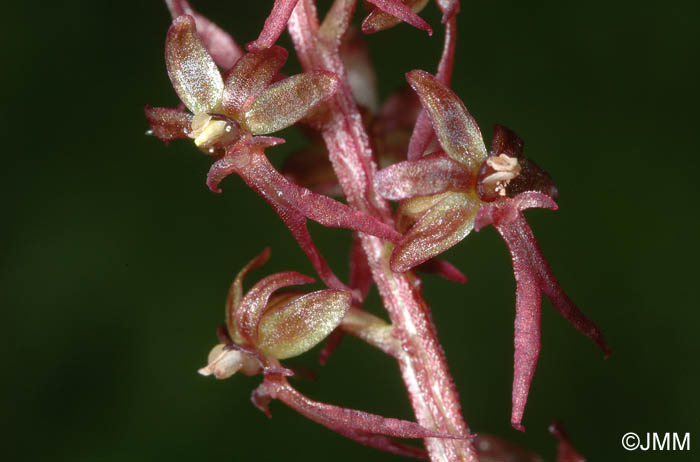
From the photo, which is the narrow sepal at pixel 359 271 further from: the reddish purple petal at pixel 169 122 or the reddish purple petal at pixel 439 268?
the reddish purple petal at pixel 169 122

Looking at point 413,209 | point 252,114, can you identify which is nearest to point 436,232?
point 413,209

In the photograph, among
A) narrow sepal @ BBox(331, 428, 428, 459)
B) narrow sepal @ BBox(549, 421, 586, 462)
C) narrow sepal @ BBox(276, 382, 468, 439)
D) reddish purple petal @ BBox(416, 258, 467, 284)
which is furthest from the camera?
narrow sepal @ BBox(549, 421, 586, 462)

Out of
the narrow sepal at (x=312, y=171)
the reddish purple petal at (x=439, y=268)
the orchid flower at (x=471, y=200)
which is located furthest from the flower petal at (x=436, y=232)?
the narrow sepal at (x=312, y=171)

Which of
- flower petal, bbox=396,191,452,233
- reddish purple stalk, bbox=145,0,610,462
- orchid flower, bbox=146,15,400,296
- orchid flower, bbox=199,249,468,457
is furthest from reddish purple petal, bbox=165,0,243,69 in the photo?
flower petal, bbox=396,191,452,233

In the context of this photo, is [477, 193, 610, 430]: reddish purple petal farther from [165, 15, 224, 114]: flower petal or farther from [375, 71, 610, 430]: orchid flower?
[165, 15, 224, 114]: flower petal

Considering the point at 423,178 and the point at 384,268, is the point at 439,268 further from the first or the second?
the point at 423,178
